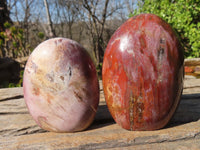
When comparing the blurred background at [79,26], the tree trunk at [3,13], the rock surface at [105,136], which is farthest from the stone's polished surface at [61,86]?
the tree trunk at [3,13]

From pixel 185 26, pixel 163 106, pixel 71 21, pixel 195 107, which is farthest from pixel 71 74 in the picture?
pixel 71 21

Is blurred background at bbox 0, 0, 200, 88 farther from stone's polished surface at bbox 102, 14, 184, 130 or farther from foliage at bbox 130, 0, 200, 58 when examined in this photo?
stone's polished surface at bbox 102, 14, 184, 130

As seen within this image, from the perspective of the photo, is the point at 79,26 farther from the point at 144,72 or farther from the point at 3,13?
the point at 144,72

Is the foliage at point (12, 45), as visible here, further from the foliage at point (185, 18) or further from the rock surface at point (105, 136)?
the rock surface at point (105, 136)

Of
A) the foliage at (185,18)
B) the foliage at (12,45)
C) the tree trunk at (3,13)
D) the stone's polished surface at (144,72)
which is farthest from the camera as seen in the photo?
the tree trunk at (3,13)

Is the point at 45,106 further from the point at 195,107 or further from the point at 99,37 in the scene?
the point at 99,37

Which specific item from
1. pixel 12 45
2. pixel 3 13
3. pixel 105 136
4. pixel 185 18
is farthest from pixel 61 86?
pixel 3 13

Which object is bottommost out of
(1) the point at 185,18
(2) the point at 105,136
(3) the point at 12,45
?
(2) the point at 105,136
